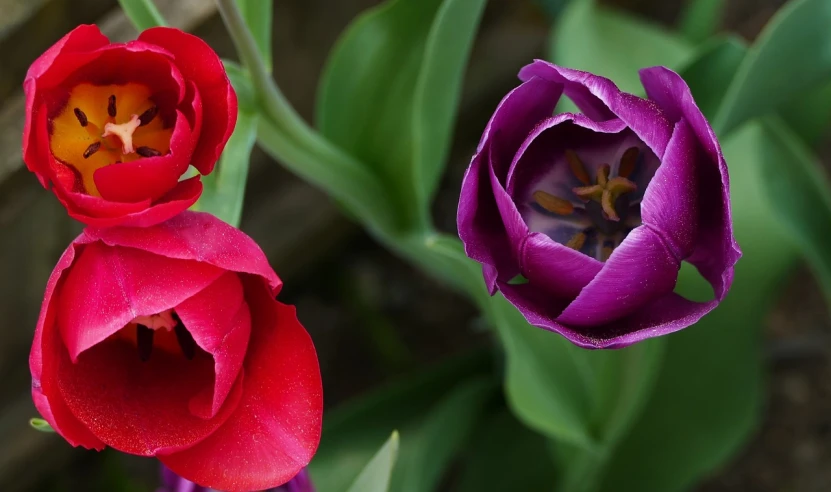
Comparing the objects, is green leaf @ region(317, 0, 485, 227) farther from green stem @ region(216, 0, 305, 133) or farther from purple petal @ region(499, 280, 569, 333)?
purple petal @ region(499, 280, 569, 333)

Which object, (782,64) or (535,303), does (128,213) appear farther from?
(782,64)

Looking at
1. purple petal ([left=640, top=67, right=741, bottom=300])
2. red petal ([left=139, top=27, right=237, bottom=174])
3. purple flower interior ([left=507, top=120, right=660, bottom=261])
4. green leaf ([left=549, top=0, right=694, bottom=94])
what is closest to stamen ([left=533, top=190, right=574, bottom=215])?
purple flower interior ([left=507, top=120, right=660, bottom=261])

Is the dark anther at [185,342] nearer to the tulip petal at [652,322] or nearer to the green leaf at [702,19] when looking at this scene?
the tulip petal at [652,322]

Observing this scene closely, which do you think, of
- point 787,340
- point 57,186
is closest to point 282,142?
point 57,186

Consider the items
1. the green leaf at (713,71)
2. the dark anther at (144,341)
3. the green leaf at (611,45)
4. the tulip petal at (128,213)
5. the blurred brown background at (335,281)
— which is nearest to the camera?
the tulip petal at (128,213)

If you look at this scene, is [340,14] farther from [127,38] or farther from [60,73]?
[60,73]

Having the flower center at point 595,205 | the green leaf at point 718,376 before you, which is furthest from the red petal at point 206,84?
the green leaf at point 718,376

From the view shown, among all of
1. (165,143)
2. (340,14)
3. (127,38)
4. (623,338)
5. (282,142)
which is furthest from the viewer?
(340,14)
